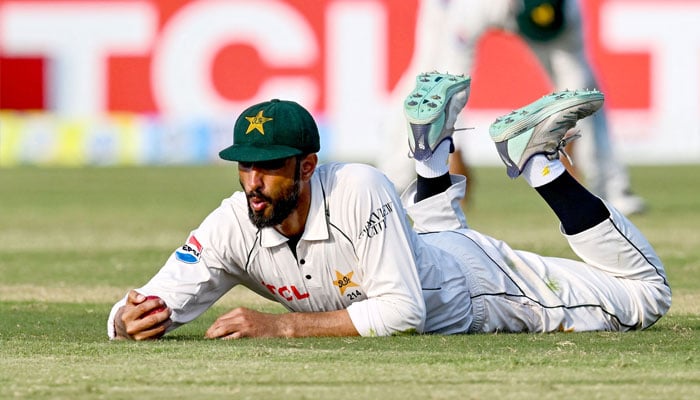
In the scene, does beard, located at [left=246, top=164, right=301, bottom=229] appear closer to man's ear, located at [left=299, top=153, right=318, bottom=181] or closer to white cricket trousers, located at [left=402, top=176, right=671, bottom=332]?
man's ear, located at [left=299, top=153, right=318, bottom=181]

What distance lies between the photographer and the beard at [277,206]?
207 inches

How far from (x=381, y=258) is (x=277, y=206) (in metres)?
0.43

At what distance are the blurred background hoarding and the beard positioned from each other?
62.8ft

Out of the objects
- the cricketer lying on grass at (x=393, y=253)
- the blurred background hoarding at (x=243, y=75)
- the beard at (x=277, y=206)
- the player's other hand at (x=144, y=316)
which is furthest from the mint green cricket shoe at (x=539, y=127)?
the blurred background hoarding at (x=243, y=75)

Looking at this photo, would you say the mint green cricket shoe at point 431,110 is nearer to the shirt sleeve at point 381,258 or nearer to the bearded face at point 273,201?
the shirt sleeve at point 381,258

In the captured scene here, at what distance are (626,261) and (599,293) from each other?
18cm

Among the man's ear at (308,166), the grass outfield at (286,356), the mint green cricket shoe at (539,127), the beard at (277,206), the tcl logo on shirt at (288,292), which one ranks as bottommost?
the grass outfield at (286,356)

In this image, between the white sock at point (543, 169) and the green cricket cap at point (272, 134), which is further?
the white sock at point (543, 169)

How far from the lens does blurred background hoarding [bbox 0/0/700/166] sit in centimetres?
2450

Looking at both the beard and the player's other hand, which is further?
the player's other hand

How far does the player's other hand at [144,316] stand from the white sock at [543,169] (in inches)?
62.1

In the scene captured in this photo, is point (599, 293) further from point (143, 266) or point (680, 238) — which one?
point (680, 238)

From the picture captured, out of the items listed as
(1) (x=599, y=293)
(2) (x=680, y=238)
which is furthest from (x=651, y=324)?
(2) (x=680, y=238)

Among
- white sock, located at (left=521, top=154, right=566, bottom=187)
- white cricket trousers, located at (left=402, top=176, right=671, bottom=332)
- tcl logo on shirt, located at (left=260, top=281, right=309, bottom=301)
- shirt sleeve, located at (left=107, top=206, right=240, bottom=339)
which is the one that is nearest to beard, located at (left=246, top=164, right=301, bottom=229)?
shirt sleeve, located at (left=107, top=206, right=240, bottom=339)
